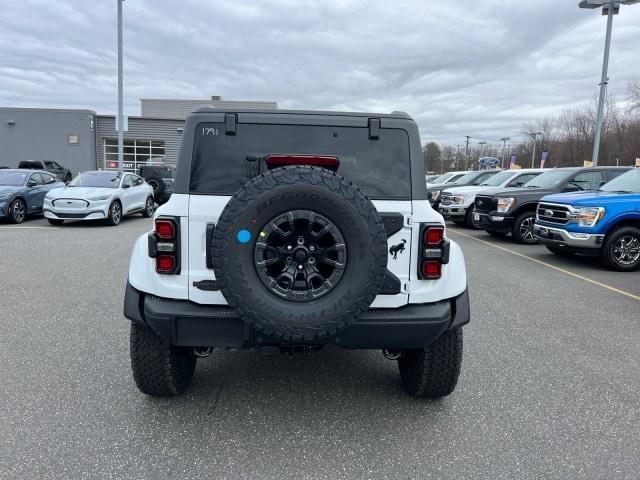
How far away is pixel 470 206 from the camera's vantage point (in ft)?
48.1

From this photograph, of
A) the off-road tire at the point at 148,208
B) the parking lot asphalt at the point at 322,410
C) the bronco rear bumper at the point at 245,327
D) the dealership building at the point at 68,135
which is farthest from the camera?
the dealership building at the point at 68,135

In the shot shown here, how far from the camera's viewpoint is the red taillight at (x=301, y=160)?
9.59ft

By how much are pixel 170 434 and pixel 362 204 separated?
1.83m

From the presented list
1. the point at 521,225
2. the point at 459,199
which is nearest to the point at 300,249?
the point at 521,225

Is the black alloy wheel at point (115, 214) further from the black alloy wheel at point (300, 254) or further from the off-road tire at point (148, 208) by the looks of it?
the black alloy wheel at point (300, 254)

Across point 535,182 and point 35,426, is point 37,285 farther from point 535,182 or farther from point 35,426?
point 535,182

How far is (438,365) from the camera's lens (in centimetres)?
326

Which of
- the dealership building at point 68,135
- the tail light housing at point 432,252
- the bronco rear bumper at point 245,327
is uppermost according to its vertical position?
the dealership building at point 68,135

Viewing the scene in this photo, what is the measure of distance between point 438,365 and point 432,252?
83cm

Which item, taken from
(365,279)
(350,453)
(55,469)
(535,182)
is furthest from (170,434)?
(535,182)

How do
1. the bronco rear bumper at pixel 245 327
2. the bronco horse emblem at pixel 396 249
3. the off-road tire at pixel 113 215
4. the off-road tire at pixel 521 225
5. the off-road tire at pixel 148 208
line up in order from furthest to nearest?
the off-road tire at pixel 148 208 < the off-road tire at pixel 113 215 < the off-road tire at pixel 521 225 < the bronco horse emblem at pixel 396 249 < the bronco rear bumper at pixel 245 327

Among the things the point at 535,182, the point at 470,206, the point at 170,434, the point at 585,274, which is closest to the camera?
the point at 170,434

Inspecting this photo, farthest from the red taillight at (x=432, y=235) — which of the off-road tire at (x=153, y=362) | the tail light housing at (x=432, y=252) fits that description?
the off-road tire at (x=153, y=362)

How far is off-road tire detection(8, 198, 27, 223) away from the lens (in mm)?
13445
